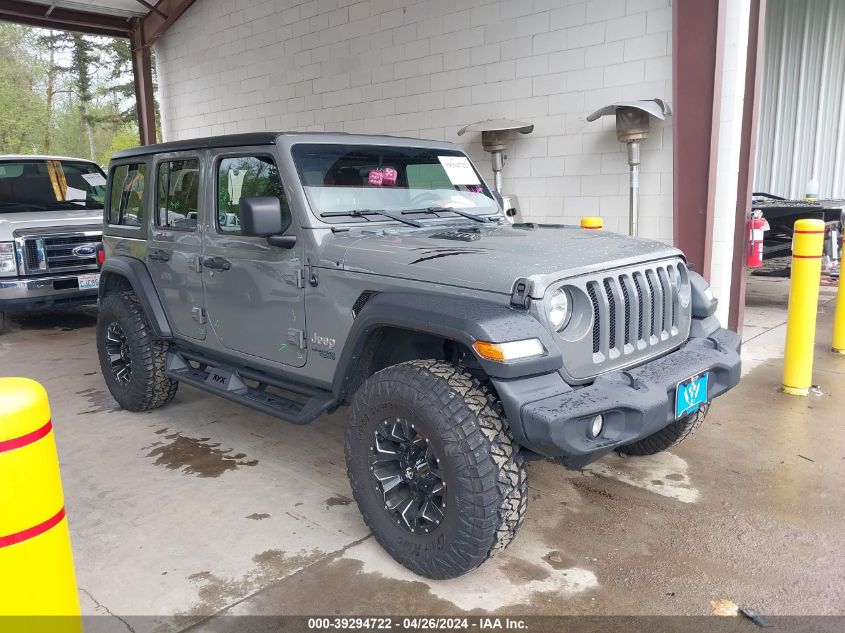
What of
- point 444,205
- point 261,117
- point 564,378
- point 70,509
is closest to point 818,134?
point 261,117

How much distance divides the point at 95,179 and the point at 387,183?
19.5 feet

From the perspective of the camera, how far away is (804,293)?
185 inches

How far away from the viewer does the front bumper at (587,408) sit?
7.43 ft

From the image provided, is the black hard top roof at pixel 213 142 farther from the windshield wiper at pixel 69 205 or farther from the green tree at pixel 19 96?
the green tree at pixel 19 96

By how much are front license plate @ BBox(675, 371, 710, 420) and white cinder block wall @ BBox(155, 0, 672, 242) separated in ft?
11.3

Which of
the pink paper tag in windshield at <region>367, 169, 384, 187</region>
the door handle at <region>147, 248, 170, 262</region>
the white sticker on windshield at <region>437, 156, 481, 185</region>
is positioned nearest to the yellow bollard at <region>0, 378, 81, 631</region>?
the pink paper tag in windshield at <region>367, 169, 384, 187</region>

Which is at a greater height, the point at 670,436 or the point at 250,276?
the point at 250,276

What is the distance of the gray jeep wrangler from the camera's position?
2389 mm

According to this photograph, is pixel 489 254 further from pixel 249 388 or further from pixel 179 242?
pixel 179 242

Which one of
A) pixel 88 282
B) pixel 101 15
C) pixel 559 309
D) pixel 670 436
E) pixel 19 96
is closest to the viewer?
pixel 559 309

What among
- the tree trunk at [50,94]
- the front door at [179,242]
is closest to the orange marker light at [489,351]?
the front door at [179,242]

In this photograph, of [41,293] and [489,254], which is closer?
[489,254]

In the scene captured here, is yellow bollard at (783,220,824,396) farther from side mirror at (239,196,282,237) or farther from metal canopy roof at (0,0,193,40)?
metal canopy roof at (0,0,193,40)

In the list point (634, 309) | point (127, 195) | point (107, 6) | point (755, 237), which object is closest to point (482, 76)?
point (755, 237)
